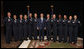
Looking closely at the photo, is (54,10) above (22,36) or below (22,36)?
above

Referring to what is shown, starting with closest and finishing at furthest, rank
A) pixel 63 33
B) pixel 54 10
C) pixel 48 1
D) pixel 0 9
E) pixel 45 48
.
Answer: pixel 63 33 < pixel 54 10 < pixel 48 1 < pixel 45 48 < pixel 0 9

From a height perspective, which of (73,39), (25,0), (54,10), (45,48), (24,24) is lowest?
(45,48)

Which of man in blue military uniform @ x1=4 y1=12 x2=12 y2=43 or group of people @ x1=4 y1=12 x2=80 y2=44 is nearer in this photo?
man in blue military uniform @ x1=4 y1=12 x2=12 y2=43

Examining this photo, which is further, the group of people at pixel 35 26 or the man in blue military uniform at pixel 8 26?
the group of people at pixel 35 26

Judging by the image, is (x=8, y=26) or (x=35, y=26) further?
(x=8, y=26)

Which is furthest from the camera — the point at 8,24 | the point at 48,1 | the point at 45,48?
the point at 45,48

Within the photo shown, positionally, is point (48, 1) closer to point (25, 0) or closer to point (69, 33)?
point (25, 0)

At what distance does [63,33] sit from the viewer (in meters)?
7.11

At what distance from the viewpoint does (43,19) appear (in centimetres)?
666

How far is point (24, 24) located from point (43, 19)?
31.1 inches

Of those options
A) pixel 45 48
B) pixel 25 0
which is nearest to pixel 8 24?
pixel 25 0

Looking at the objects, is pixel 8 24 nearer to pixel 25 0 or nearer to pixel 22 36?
pixel 22 36

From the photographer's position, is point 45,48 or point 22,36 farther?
point 45,48

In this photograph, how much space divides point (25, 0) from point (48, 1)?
1305mm
